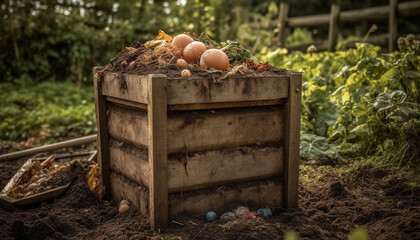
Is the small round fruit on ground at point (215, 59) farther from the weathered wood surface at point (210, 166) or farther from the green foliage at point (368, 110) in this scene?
the green foliage at point (368, 110)

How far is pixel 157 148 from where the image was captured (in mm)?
2285

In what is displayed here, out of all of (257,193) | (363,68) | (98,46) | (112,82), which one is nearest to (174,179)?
(257,193)

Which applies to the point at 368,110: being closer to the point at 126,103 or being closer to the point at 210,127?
the point at 210,127

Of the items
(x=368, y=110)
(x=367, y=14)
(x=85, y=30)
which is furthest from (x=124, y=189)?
(x=85, y=30)

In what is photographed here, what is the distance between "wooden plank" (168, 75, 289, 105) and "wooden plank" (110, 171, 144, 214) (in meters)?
0.73

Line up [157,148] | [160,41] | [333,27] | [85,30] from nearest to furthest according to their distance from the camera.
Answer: [157,148] < [160,41] < [333,27] < [85,30]

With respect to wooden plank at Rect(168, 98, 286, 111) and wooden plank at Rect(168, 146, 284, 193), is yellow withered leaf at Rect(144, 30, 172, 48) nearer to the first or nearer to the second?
wooden plank at Rect(168, 98, 286, 111)

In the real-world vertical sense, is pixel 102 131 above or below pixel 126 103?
below

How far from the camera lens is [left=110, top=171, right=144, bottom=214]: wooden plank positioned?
2.65 metres

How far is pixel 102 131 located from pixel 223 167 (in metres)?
→ 1.00

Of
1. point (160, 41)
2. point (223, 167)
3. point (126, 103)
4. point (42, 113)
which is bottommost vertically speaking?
point (42, 113)

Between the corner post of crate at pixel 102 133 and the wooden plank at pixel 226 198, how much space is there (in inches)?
32.0

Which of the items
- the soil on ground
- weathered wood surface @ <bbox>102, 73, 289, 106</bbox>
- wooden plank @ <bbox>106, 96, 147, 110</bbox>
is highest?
weathered wood surface @ <bbox>102, 73, 289, 106</bbox>

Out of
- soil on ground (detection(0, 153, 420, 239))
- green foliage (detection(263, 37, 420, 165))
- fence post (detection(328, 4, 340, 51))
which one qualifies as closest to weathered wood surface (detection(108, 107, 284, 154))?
soil on ground (detection(0, 153, 420, 239))
